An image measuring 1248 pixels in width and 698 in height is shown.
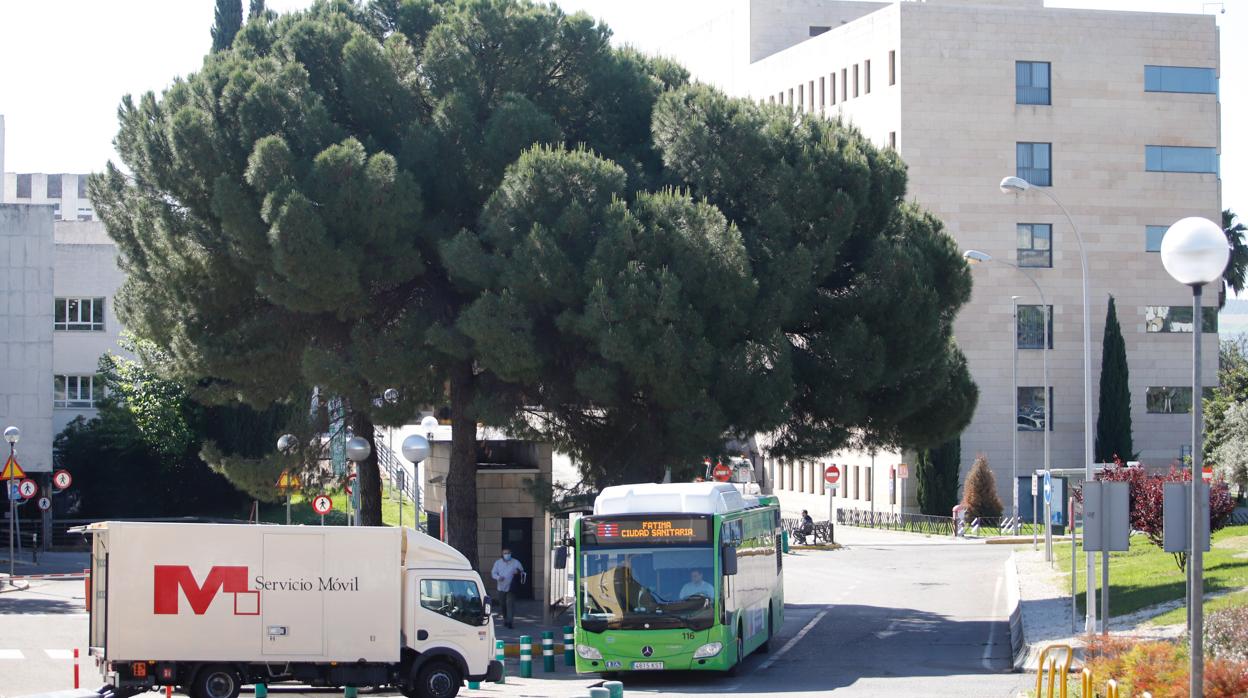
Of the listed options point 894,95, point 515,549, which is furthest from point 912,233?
point 894,95

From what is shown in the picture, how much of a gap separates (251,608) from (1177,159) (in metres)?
57.0

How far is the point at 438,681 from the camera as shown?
20.2m

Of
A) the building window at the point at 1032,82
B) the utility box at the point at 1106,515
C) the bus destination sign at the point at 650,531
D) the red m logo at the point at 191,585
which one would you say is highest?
the building window at the point at 1032,82

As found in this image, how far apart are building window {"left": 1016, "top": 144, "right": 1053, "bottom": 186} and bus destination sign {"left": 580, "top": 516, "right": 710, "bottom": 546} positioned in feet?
155

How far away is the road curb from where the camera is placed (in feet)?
77.6

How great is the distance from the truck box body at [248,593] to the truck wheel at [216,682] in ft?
0.81

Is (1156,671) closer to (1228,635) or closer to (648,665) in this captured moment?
(1228,635)

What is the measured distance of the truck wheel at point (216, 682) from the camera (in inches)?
767

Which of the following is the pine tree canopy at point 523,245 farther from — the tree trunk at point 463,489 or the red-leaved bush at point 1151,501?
the red-leaved bush at point 1151,501

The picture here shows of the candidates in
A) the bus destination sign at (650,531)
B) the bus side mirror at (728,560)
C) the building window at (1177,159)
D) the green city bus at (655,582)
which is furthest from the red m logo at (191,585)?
the building window at (1177,159)

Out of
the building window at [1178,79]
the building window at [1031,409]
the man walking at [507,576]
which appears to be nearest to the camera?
the man walking at [507,576]

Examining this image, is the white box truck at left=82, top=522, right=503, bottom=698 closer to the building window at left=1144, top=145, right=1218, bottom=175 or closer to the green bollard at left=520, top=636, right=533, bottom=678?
the green bollard at left=520, top=636, right=533, bottom=678

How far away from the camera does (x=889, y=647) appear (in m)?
26.6

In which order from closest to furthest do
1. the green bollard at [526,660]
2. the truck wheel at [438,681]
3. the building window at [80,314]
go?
the truck wheel at [438,681], the green bollard at [526,660], the building window at [80,314]
